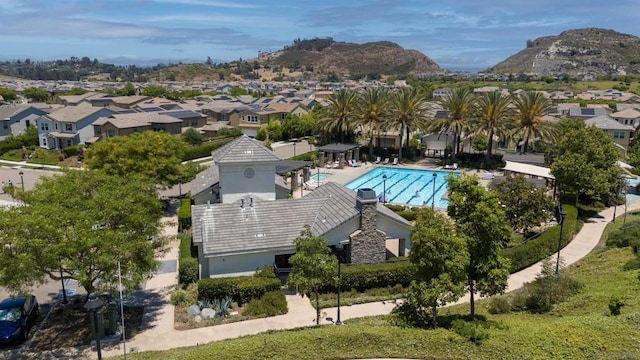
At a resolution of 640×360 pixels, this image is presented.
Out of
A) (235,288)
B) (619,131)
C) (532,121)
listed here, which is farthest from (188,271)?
(619,131)

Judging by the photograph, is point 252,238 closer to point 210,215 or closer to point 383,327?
point 210,215

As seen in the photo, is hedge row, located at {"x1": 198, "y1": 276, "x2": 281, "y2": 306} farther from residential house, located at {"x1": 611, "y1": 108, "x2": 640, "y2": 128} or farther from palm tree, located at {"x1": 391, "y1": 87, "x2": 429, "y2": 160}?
residential house, located at {"x1": 611, "y1": 108, "x2": 640, "y2": 128}

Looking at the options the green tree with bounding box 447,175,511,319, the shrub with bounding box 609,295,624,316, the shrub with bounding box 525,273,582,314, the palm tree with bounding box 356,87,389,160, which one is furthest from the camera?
the palm tree with bounding box 356,87,389,160

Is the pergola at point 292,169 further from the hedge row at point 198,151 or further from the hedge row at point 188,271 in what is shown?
the hedge row at point 198,151

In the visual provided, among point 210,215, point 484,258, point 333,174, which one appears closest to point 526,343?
point 484,258

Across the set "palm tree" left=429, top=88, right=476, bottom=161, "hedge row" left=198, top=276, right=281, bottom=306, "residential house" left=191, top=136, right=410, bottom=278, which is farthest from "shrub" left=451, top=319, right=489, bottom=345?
"palm tree" left=429, top=88, right=476, bottom=161

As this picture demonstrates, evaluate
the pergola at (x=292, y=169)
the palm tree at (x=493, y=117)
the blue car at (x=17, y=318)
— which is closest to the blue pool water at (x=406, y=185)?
the pergola at (x=292, y=169)
